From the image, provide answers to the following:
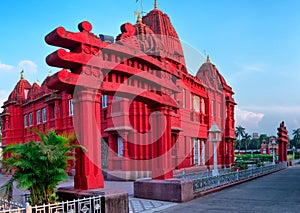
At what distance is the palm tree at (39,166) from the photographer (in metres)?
6.45

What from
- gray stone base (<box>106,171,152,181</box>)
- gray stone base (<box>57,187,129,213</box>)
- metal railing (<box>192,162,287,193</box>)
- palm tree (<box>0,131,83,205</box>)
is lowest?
gray stone base (<box>106,171,152,181</box>)

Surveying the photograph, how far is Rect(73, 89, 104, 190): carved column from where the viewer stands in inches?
292

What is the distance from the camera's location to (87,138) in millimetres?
7418

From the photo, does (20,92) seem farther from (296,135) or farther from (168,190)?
(296,135)

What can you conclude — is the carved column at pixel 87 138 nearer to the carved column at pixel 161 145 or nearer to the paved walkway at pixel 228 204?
the paved walkway at pixel 228 204

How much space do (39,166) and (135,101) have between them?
1094cm

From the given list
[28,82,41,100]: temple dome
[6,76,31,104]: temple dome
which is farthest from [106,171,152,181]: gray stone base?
[6,76,31,104]: temple dome

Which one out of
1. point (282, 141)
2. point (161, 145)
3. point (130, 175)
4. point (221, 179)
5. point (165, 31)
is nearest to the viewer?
point (161, 145)

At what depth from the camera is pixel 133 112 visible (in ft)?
60.4

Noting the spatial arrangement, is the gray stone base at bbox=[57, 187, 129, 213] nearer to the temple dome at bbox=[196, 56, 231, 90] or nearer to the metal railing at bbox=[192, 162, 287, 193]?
the metal railing at bbox=[192, 162, 287, 193]

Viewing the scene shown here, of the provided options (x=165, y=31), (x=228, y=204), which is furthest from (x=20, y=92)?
(x=228, y=204)

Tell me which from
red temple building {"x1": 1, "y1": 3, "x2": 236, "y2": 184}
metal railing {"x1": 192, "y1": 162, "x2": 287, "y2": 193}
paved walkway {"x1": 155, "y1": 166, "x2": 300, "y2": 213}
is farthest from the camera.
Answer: metal railing {"x1": 192, "y1": 162, "x2": 287, "y2": 193}

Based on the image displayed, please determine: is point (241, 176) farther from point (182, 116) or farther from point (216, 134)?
point (182, 116)

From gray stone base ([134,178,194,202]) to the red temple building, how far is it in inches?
15.7
